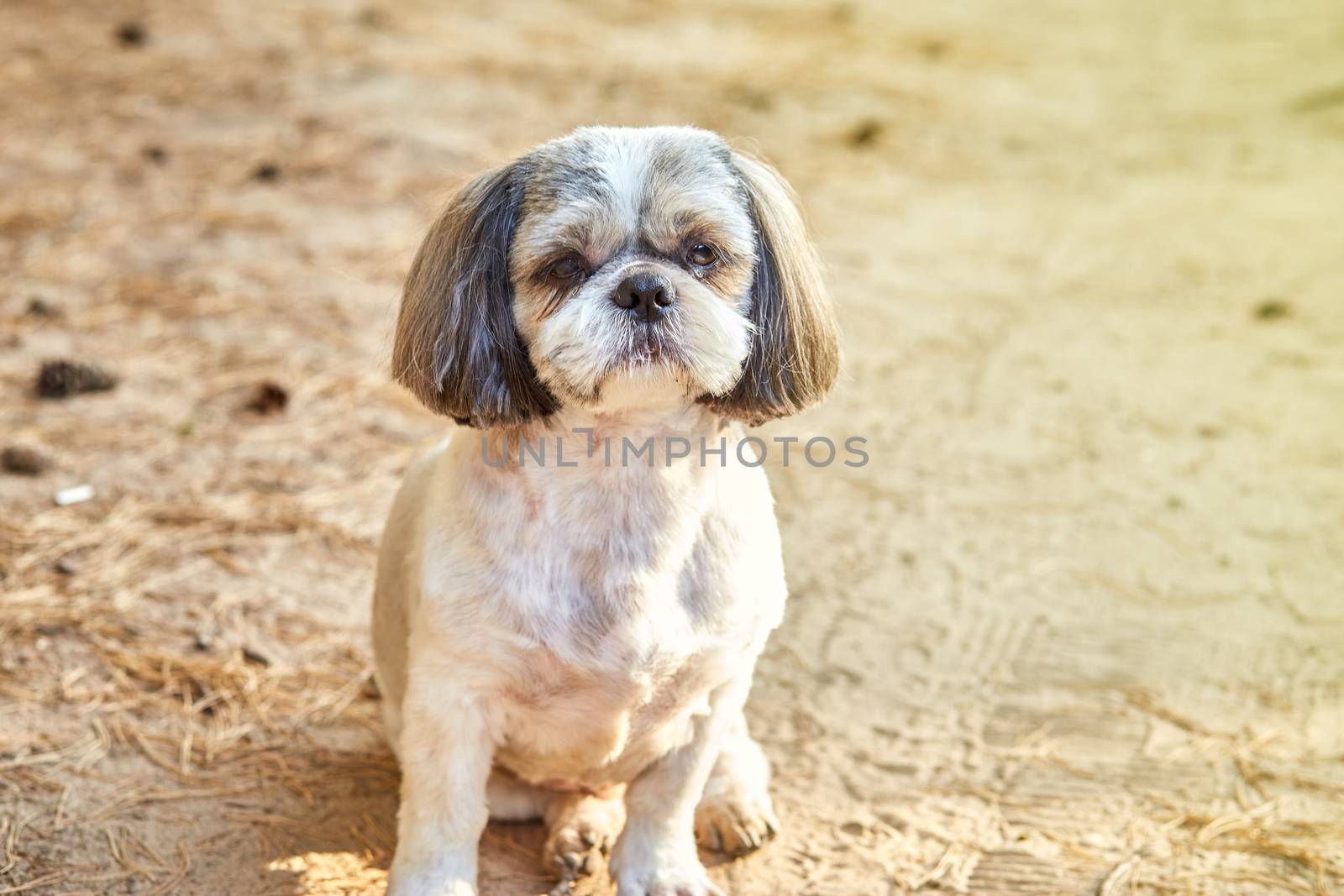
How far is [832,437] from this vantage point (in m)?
5.42

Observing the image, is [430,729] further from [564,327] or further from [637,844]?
[564,327]

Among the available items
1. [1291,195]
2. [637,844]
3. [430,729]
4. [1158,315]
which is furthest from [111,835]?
[1291,195]

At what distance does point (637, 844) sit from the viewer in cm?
311

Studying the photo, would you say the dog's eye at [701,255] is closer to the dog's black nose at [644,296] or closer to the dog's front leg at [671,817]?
the dog's black nose at [644,296]

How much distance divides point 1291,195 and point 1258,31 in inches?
148

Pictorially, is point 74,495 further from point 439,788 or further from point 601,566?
point 601,566

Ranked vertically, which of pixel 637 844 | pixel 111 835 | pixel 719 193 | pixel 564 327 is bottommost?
pixel 111 835

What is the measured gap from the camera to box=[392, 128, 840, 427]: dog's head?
8.63 feet

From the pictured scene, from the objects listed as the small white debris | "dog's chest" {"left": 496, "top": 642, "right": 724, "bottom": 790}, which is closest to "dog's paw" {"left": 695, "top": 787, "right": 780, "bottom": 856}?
"dog's chest" {"left": 496, "top": 642, "right": 724, "bottom": 790}

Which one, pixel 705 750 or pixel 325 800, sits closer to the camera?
pixel 705 750

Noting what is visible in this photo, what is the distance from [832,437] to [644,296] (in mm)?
2900

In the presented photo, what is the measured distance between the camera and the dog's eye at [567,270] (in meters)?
2.74

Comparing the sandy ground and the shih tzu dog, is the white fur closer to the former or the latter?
the shih tzu dog

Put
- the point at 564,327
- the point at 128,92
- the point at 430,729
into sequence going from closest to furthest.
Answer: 1. the point at 564,327
2. the point at 430,729
3. the point at 128,92
